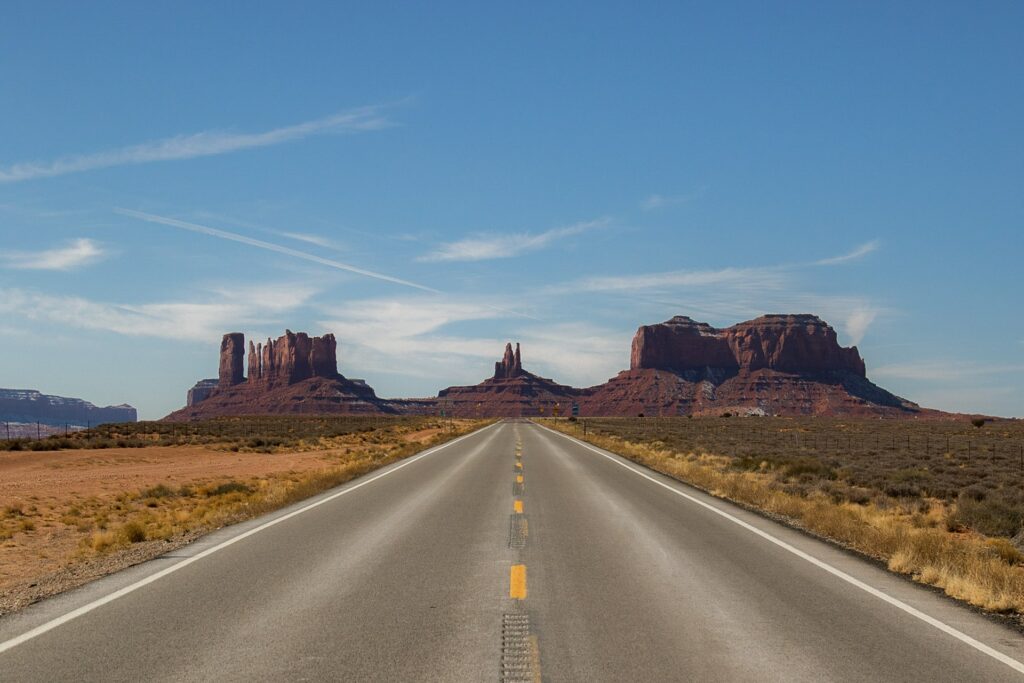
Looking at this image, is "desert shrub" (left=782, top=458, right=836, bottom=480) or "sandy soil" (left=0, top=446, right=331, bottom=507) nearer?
"desert shrub" (left=782, top=458, right=836, bottom=480)

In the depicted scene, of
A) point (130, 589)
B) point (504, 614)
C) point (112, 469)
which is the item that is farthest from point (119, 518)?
point (112, 469)

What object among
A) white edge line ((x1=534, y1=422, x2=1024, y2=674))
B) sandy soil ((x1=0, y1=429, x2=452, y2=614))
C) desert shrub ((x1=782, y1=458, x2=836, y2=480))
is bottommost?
sandy soil ((x1=0, y1=429, x2=452, y2=614))

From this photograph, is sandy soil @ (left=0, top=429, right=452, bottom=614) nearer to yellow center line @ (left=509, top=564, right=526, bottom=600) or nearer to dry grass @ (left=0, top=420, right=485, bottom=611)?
dry grass @ (left=0, top=420, right=485, bottom=611)

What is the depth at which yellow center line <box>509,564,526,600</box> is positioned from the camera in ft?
26.1

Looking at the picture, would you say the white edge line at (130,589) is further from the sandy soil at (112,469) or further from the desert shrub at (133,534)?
the sandy soil at (112,469)

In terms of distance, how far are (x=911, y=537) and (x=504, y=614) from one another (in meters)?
7.15

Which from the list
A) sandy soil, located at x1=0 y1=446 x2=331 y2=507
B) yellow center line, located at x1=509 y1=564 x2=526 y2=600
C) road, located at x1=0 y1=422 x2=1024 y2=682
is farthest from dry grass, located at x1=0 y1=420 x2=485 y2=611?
yellow center line, located at x1=509 y1=564 x2=526 y2=600

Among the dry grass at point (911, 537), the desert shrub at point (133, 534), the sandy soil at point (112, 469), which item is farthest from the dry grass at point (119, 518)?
the dry grass at point (911, 537)

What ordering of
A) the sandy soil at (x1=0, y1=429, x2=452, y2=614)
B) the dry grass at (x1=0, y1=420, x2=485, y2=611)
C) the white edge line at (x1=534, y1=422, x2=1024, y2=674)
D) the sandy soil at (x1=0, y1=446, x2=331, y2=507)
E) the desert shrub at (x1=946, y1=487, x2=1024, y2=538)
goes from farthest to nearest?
1. the sandy soil at (x1=0, y1=446, x2=331, y2=507)
2. the desert shrub at (x1=946, y1=487, x2=1024, y2=538)
3. the dry grass at (x1=0, y1=420, x2=485, y2=611)
4. the sandy soil at (x1=0, y1=429, x2=452, y2=614)
5. the white edge line at (x1=534, y1=422, x2=1024, y2=674)

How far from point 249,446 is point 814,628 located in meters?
53.8

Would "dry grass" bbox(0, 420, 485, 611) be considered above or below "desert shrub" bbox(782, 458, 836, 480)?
below

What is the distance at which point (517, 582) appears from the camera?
337 inches

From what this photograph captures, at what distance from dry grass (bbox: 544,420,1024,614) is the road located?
44cm

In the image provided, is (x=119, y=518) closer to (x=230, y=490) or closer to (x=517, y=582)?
(x=230, y=490)
